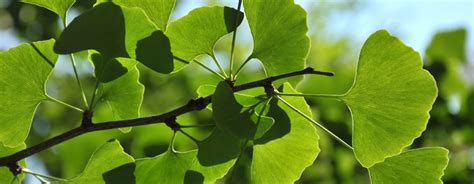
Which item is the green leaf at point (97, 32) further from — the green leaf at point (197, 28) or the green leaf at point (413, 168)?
the green leaf at point (413, 168)

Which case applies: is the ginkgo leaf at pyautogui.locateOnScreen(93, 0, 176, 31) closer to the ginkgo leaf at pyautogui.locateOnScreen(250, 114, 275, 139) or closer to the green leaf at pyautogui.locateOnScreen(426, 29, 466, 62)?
the ginkgo leaf at pyautogui.locateOnScreen(250, 114, 275, 139)

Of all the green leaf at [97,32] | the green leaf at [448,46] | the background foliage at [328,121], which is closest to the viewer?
the green leaf at [97,32]

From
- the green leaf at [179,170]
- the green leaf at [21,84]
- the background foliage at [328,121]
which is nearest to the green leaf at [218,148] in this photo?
the green leaf at [179,170]

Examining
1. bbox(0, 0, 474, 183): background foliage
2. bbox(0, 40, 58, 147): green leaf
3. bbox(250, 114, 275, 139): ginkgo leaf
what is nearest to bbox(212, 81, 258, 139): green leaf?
bbox(250, 114, 275, 139): ginkgo leaf

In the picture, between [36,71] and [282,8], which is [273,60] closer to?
[282,8]

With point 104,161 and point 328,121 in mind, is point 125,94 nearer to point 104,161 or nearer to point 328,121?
point 104,161

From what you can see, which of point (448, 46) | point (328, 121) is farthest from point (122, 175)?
point (448, 46)

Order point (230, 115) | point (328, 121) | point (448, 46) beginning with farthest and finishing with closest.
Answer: point (448, 46), point (328, 121), point (230, 115)
